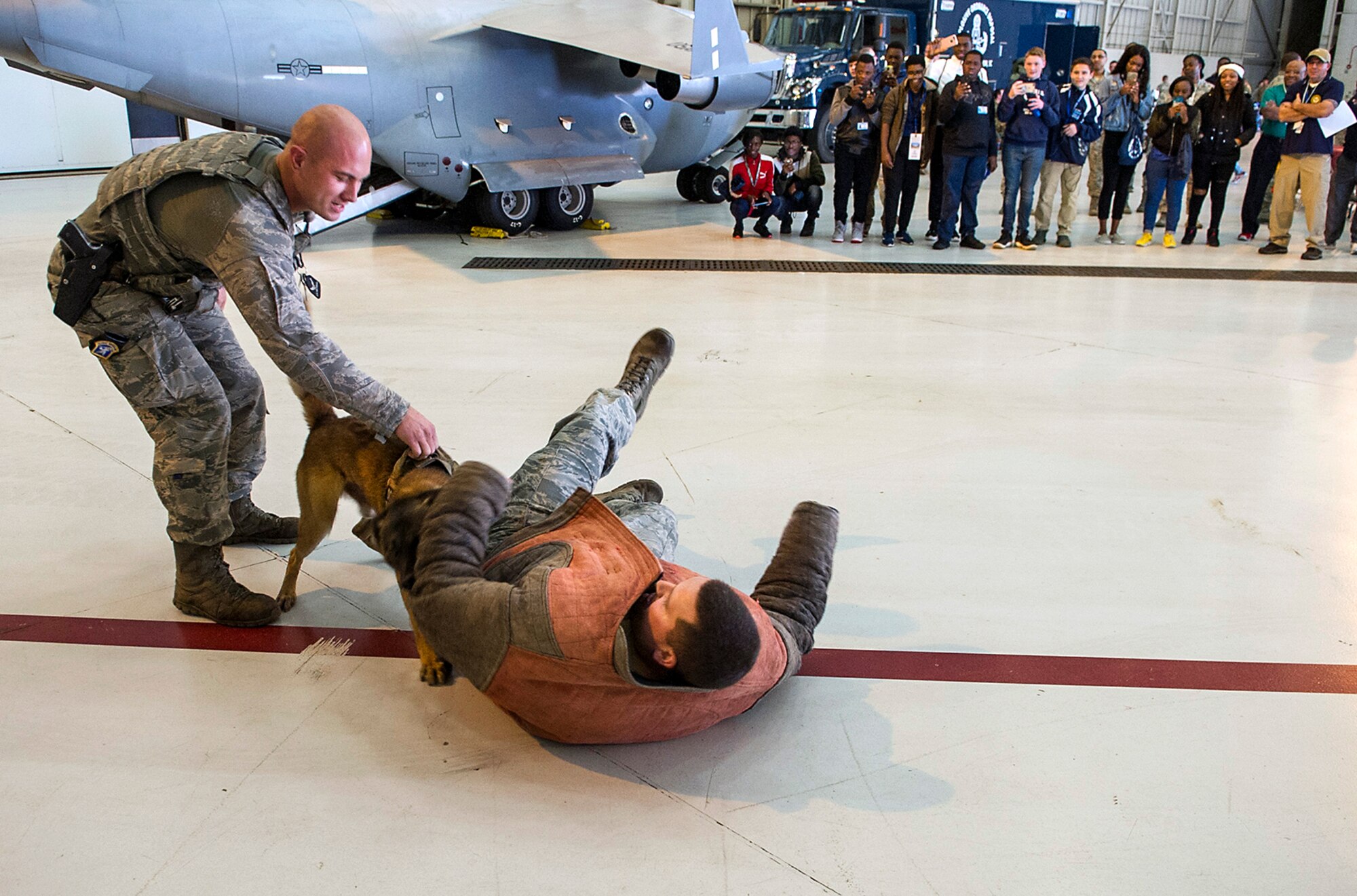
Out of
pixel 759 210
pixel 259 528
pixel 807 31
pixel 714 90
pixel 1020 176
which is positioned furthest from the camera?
pixel 807 31

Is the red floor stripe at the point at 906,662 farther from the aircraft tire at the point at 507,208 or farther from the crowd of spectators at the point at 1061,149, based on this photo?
the aircraft tire at the point at 507,208

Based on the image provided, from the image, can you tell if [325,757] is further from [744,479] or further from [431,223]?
[431,223]

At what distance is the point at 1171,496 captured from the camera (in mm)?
3934

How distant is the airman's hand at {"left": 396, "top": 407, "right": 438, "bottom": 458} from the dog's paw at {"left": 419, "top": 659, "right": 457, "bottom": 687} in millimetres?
565

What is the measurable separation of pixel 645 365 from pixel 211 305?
56.7 inches

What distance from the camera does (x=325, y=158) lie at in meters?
2.43

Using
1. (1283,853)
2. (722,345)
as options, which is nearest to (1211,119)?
(722,345)

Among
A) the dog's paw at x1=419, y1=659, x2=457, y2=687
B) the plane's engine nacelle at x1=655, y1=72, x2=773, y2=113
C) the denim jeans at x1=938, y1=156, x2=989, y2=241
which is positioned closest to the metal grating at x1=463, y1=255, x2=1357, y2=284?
the denim jeans at x1=938, y1=156, x2=989, y2=241

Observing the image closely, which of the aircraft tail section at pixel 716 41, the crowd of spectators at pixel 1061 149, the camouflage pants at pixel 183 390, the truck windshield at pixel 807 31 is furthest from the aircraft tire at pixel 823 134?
the camouflage pants at pixel 183 390

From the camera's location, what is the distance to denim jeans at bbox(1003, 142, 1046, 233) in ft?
29.6

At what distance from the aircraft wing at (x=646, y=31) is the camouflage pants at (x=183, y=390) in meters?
5.54

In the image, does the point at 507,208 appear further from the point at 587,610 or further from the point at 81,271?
the point at 587,610

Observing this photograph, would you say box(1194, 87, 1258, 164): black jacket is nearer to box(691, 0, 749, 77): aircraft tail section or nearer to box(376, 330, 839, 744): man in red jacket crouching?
box(691, 0, 749, 77): aircraft tail section

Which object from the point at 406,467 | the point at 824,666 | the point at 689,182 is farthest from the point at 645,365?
the point at 689,182
